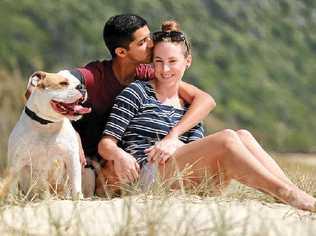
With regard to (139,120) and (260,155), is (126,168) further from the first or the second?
(260,155)

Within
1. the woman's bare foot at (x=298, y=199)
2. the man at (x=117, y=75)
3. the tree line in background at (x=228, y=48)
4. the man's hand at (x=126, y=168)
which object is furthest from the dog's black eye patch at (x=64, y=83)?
the tree line in background at (x=228, y=48)

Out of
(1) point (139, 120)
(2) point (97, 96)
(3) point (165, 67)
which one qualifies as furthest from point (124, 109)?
(3) point (165, 67)

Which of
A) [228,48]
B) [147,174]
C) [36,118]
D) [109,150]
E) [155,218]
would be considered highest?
[228,48]

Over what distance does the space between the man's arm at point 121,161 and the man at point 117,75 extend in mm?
265

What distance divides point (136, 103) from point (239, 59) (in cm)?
2368

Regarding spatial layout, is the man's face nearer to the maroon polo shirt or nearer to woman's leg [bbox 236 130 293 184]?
the maroon polo shirt

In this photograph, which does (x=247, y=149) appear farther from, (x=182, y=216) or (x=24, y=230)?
(x=24, y=230)

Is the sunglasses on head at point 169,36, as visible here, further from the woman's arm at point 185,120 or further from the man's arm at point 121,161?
the man's arm at point 121,161

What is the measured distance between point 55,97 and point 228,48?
24629 millimetres

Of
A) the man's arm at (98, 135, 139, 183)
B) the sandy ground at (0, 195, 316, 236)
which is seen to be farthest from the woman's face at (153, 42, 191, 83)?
the sandy ground at (0, 195, 316, 236)

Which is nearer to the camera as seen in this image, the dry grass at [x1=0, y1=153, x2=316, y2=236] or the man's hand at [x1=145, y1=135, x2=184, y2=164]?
the dry grass at [x1=0, y1=153, x2=316, y2=236]

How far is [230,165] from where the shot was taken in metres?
5.35

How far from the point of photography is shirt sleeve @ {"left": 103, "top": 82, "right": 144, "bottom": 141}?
5648mm

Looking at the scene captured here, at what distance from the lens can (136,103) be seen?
5.75 meters
